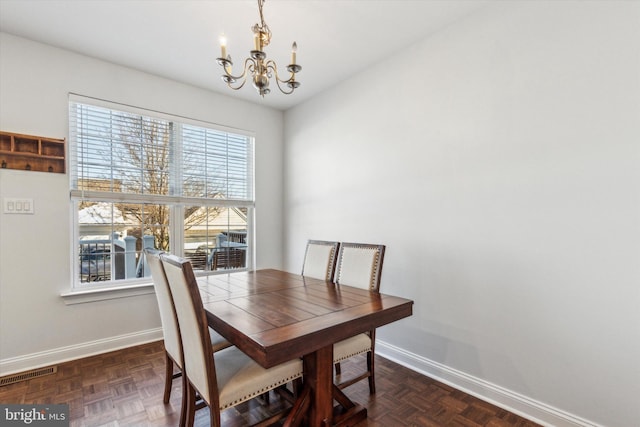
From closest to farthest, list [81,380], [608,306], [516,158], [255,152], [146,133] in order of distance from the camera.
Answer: [608,306] → [516,158] → [81,380] → [146,133] → [255,152]

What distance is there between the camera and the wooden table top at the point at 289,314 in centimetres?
122

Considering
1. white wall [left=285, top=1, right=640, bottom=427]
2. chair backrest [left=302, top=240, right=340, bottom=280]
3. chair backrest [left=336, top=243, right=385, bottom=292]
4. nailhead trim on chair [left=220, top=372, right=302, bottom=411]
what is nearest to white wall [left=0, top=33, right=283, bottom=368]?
chair backrest [left=302, top=240, right=340, bottom=280]

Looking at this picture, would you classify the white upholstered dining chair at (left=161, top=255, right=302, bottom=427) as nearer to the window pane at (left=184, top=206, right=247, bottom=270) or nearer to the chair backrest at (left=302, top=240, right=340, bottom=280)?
the chair backrest at (left=302, top=240, right=340, bottom=280)

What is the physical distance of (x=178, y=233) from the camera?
3.21 m

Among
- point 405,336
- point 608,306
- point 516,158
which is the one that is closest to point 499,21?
point 516,158

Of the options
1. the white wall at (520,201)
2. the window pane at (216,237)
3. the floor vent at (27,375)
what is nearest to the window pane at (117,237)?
the window pane at (216,237)

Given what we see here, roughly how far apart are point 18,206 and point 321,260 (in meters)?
2.43

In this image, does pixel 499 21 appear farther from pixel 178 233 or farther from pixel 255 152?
pixel 178 233

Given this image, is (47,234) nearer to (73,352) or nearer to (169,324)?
(73,352)

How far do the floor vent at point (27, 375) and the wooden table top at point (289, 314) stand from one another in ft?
4.82

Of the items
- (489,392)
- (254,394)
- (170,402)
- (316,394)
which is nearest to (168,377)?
(170,402)

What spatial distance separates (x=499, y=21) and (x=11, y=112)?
364 cm

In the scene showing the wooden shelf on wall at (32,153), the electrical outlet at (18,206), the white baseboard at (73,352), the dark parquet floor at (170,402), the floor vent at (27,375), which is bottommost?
the dark parquet floor at (170,402)

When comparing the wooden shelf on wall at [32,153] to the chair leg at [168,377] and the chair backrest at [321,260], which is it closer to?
the chair leg at [168,377]
